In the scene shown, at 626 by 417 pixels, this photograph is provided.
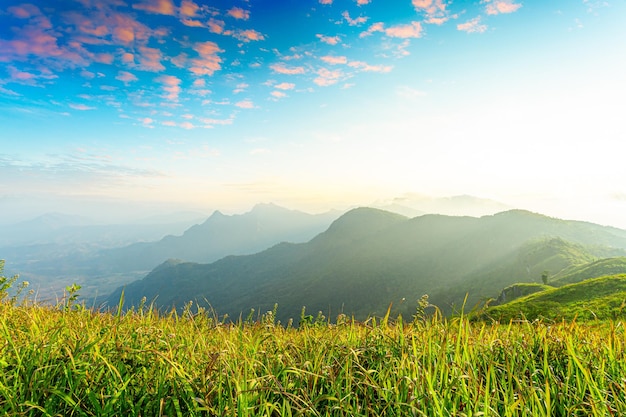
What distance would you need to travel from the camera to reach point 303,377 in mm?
3309

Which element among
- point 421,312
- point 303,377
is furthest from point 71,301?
point 421,312

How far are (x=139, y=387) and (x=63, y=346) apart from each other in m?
1.20

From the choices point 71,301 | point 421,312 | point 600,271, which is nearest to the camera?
point 421,312

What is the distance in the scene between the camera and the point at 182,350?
3.97m

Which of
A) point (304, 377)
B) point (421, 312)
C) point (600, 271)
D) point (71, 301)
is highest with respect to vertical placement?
point (421, 312)

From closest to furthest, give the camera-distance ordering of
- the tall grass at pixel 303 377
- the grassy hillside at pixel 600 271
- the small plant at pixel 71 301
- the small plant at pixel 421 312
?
the tall grass at pixel 303 377, the small plant at pixel 421 312, the small plant at pixel 71 301, the grassy hillside at pixel 600 271

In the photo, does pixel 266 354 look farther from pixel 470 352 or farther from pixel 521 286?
pixel 521 286

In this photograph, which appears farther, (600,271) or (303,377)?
(600,271)

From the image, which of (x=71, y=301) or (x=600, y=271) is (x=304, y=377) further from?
(x=600, y=271)

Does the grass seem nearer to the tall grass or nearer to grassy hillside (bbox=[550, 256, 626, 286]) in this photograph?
the tall grass

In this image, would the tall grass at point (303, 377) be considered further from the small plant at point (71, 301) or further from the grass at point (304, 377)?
the small plant at point (71, 301)

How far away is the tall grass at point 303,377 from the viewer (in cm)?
279

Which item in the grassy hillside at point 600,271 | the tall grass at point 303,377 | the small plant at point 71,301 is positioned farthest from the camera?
the grassy hillside at point 600,271

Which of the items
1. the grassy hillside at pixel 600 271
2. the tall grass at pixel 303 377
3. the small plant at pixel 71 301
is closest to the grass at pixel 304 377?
the tall grass at pixel 303 377
